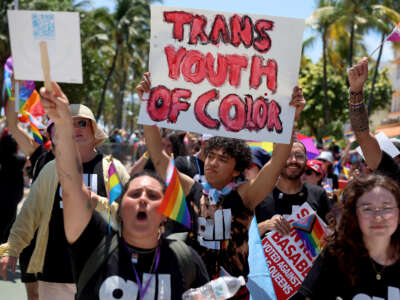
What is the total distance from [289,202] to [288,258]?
59 cm

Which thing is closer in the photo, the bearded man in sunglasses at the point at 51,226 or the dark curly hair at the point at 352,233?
the dark curly hair at the point at 352,233

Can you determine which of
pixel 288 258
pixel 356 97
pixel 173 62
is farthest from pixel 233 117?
pixel 288 258

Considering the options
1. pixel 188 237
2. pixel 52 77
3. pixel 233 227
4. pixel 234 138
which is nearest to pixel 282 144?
pixel 234 138

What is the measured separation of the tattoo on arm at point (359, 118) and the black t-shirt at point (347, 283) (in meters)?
1.26

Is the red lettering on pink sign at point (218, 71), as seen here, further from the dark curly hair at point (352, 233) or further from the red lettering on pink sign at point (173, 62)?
→ the dark curly hair at point (352, 233)

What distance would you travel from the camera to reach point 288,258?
145 inches

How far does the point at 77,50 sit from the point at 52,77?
0.55 feet

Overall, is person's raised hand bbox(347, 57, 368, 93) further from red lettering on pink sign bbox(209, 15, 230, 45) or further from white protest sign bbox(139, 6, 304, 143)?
red lettering on pink sign bbox(209, 15, 230, 45)

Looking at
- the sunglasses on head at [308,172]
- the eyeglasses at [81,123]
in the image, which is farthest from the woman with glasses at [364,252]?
the sunglasses on head at [308,172]

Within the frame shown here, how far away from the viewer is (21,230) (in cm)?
342

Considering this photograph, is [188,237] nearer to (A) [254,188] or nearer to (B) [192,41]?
(A) [254,188]

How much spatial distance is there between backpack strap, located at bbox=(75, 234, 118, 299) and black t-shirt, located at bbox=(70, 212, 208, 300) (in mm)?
19

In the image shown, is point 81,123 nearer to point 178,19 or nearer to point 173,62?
point 173,62

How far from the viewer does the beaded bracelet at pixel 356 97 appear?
3.51m
